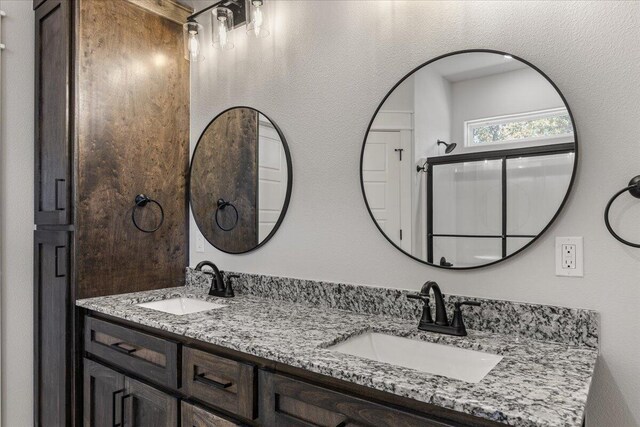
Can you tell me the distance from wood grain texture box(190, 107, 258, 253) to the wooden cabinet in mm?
783

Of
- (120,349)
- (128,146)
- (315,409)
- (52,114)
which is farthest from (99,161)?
(315,409)

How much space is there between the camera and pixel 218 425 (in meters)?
1.35

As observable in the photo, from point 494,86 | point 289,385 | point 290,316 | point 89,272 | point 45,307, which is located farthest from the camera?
point 45,307

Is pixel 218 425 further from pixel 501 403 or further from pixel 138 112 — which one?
pixel 138 112

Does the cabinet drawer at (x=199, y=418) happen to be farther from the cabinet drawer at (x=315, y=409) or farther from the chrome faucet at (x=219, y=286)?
the chrome faucet at (x=219, y=286)

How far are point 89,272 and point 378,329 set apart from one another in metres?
1.44

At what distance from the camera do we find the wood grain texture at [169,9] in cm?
229

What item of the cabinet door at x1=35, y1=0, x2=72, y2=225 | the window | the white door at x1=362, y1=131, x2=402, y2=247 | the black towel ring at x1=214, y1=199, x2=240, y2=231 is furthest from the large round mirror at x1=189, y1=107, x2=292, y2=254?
the window

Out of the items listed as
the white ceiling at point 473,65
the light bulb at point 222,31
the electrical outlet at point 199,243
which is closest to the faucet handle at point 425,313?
the white ceiling at point 473,65

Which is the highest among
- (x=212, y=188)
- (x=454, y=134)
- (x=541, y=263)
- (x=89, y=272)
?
(x=454, y=134)

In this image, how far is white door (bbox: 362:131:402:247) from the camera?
5.47 ft

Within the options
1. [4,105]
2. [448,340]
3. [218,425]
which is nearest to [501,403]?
[448,340]

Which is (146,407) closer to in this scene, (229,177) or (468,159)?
(229,177)

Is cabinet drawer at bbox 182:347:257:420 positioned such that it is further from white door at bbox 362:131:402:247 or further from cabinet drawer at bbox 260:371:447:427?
white door at bbox 362:131:402:247
